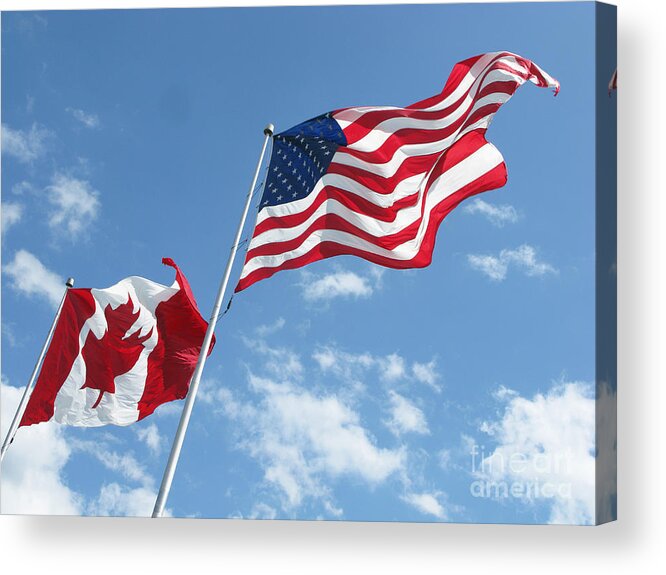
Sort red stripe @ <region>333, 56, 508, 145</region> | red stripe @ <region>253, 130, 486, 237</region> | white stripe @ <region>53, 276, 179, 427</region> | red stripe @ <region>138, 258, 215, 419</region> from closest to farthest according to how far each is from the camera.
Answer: red stripe @ <region>253, 130, 486, 237</region> < red stripe @ <region>333, 56, 508, 145</region> < red stripe @ <region>138, 258, 215, 419</region> < white stripe @ <region>53, 276, 179, 427</region>

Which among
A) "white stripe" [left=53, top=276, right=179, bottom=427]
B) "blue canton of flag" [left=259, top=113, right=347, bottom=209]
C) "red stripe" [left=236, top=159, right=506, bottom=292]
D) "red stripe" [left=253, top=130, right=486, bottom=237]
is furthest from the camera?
"white stripe" [left=53, top=276, right=179, bottom=427]

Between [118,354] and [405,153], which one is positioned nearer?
[405,153]

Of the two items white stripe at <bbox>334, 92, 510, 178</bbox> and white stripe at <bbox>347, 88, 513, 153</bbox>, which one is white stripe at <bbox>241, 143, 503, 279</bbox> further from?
white stripe at <bbox>347, 88, 513, 153</bbox>

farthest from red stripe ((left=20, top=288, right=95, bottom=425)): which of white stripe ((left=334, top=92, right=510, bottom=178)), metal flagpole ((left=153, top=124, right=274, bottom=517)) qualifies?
white stripe ((left=334, top=92, right=510, bottom=178))

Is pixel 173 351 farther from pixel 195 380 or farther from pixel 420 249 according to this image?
pixel 420 249

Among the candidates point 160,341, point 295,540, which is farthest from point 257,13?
point 295,540

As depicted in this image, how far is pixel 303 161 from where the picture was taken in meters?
10.0

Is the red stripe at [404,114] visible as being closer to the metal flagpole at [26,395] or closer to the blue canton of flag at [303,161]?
the blue canton of flag at [303,161]

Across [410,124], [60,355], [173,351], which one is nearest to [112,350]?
[60,355]

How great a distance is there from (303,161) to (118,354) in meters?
3.36

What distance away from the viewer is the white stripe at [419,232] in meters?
9.64

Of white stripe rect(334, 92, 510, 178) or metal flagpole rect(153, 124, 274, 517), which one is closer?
metal flagpole rect(153, 124, 274, 517)

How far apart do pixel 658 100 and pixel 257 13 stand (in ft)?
13.1

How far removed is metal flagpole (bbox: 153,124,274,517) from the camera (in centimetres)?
856
